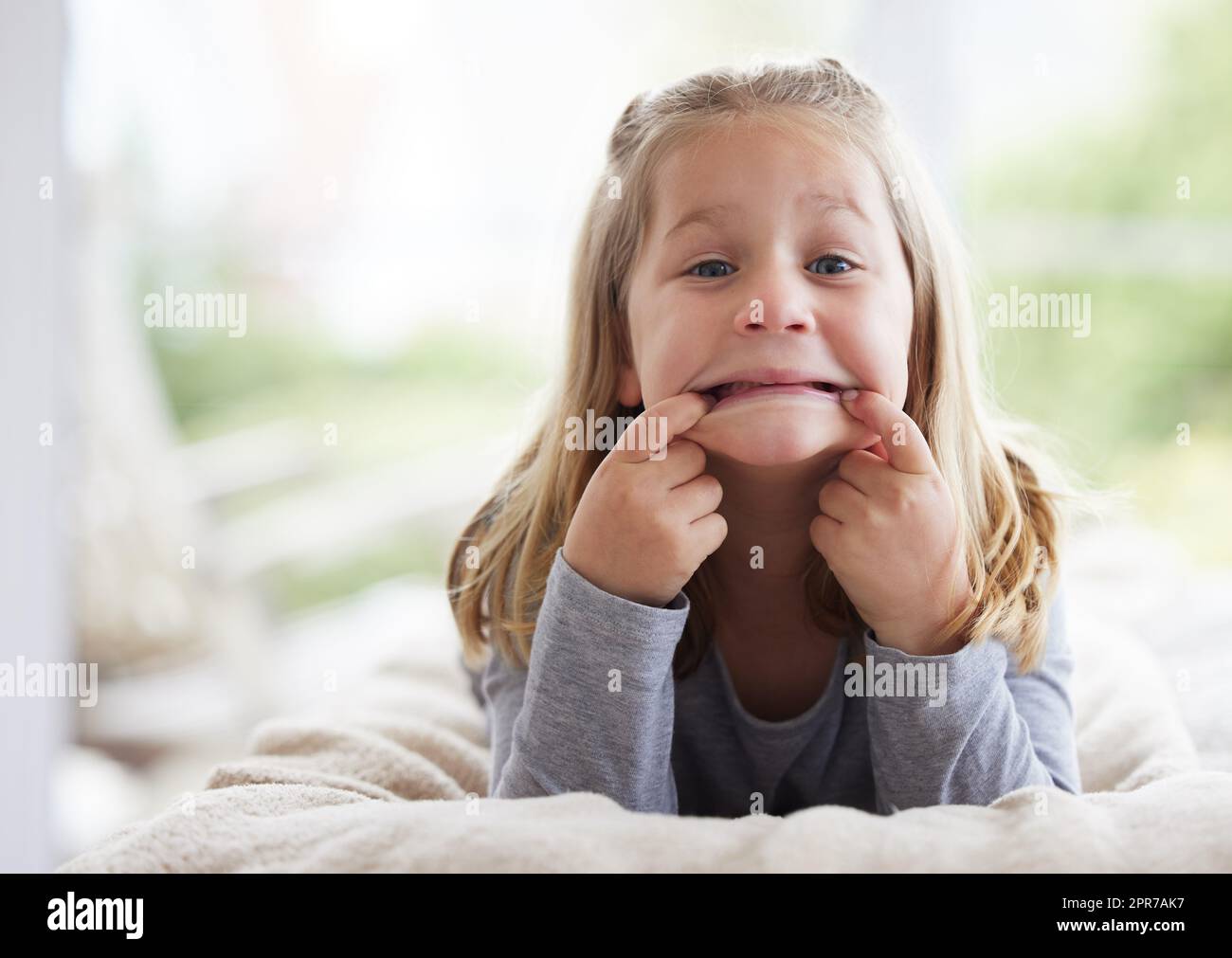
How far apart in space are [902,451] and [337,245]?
2.22 metres

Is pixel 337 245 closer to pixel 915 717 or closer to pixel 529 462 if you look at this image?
pixel 529 462

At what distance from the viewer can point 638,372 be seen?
38.4 inches

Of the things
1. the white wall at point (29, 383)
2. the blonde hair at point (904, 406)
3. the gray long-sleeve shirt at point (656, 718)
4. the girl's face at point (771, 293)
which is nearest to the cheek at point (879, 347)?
the girl's face at point (771, 293)

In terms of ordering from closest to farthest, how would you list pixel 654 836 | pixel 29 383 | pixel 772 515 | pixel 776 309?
pixel 654 836
pixel 776 309
pixel 772 515
pixel 29 383

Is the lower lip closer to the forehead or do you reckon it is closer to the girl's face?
the girl's face

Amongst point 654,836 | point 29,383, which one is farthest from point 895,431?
point 29,383

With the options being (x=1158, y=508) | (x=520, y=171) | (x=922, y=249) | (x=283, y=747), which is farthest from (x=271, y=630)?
(x=1158, y=508)

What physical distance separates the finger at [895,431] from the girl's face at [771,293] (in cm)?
2

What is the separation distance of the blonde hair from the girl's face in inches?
2.1

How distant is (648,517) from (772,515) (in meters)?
0.19

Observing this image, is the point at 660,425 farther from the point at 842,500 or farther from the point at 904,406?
the point at 904,406

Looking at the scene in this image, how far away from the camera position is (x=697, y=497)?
0.87 m

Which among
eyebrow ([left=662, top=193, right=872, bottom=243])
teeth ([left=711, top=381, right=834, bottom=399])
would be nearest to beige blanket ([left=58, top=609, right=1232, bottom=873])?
teeth ([left=711, top=381, right=834, bottom=399])

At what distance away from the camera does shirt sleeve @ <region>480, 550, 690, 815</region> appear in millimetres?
833
